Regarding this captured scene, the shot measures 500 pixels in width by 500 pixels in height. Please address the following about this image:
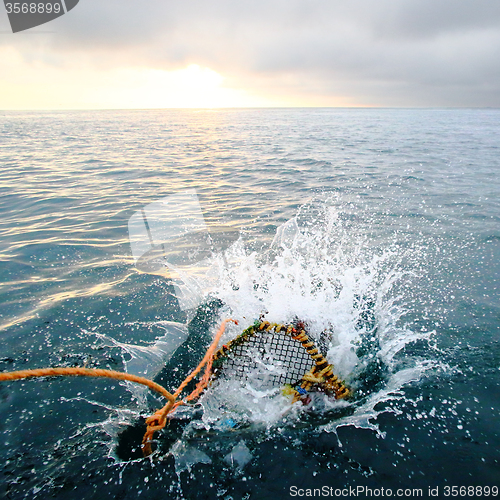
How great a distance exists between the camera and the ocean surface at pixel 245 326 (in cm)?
266

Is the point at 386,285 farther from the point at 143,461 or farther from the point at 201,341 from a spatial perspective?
the point at 143,461

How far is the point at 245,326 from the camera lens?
14.6ft

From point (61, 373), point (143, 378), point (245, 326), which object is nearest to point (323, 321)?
point (245, 326)

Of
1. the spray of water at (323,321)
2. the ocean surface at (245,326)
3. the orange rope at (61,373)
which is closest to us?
the orange rope at (61,373)

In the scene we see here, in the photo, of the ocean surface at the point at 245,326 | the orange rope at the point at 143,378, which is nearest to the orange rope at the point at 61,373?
the orange rope at the point at 143,378

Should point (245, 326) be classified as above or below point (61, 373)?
below

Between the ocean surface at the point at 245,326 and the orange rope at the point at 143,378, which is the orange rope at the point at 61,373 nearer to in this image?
the orange rope at the point at 143,378

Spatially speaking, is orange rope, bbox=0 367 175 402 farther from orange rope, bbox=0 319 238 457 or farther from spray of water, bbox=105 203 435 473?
spray of water, bbox=105 203 435 473

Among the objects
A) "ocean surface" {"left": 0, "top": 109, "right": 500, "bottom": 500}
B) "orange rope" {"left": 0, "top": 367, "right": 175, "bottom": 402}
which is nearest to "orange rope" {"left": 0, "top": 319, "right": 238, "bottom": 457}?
"orange rope" {"left": 0, "top": 367, "right": 175, "bottom": 402}

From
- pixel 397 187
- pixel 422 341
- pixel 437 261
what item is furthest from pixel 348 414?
pixel 397 187

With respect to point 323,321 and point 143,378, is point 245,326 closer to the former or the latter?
point 323,321

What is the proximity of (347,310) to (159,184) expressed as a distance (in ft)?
31.1

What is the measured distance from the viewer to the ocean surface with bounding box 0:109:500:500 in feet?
8.73

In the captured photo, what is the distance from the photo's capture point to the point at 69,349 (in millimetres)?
3912
